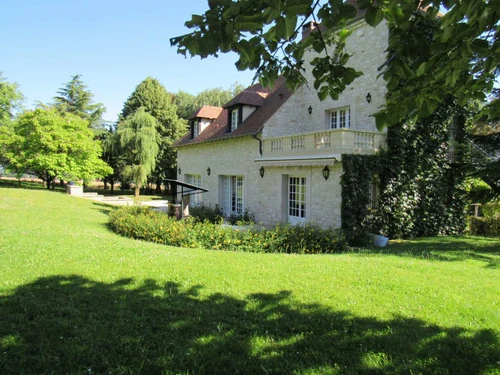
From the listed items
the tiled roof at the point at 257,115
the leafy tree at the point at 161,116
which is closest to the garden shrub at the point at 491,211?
the tiled roof at the point at 257,115

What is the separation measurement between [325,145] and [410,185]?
3.77m

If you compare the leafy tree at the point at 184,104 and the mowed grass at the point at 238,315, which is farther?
the leafy tree at the point at 184,104

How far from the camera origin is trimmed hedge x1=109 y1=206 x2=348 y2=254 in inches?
392

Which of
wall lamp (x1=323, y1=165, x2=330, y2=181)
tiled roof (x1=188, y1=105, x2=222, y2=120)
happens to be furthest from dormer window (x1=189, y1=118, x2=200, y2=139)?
wall lamp (x1=323, y1=165, x2=330, y2=181)

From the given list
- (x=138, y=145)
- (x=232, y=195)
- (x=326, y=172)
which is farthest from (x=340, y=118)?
(x=138, y=145)

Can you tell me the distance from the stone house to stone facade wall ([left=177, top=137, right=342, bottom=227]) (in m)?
0.04

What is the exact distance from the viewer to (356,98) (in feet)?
48.3

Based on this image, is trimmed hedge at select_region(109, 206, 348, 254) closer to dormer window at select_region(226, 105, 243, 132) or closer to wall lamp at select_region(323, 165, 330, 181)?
wall lamp at select_region(323, 165, 330, 181)

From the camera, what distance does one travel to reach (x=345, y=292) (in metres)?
5.38

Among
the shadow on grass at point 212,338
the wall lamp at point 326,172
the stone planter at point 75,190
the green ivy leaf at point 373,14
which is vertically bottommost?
the shadow on grass at point 212,338

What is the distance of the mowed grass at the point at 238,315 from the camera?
11.2 ft

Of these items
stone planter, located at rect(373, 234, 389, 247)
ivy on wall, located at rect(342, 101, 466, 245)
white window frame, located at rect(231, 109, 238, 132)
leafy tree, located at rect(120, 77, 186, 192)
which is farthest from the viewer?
leafy tree, located at rect(120, 77, 186, 192)

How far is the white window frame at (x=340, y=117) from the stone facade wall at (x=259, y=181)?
118 inches

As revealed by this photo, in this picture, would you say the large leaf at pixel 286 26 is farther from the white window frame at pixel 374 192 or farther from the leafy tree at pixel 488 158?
the white window frame at pixel 374 192
